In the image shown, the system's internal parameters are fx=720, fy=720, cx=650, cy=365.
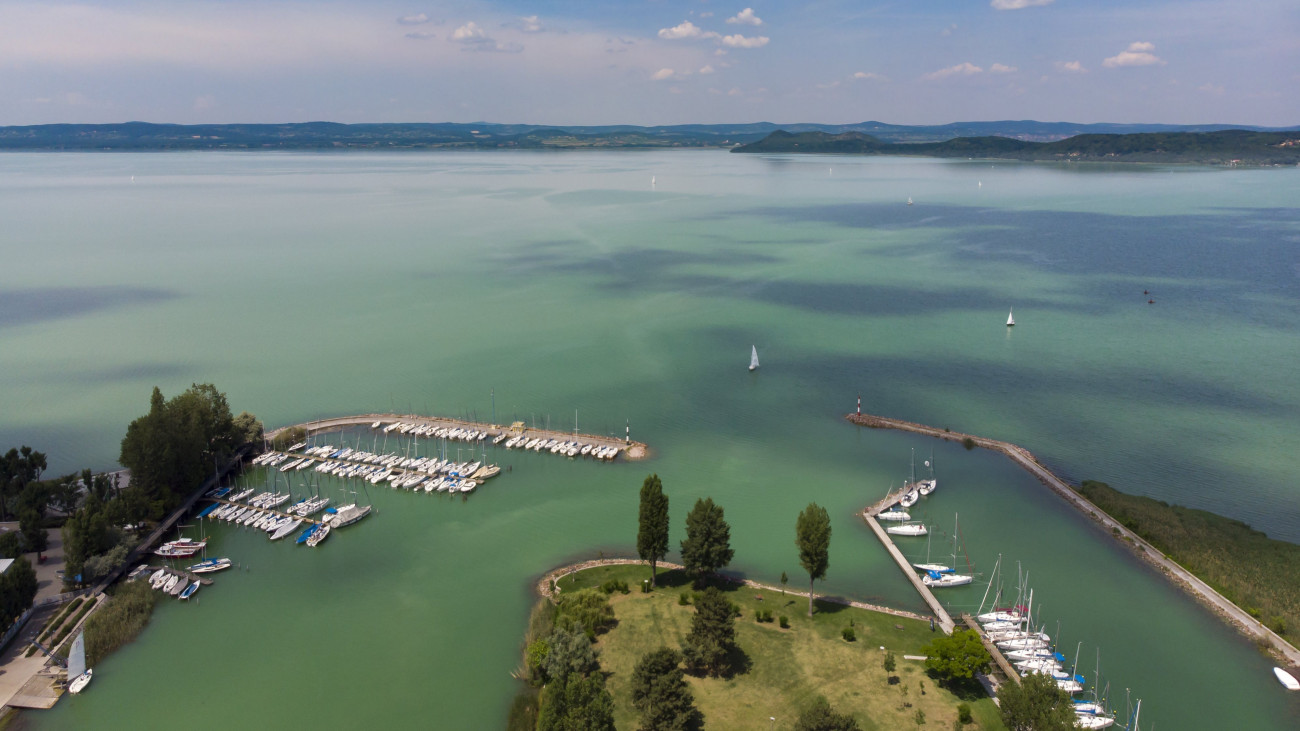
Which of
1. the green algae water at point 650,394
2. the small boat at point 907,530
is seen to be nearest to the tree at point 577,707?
the green algae water at point 650,394

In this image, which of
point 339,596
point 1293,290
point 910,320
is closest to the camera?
point 339,596

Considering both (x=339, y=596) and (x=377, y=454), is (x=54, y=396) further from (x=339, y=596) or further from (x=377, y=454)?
(x=339, y=596)

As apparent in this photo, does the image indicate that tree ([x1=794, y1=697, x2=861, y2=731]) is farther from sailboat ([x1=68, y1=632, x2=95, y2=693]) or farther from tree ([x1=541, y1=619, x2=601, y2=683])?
sailboat ([x1=68, y1=632, x2=95, y2=693])

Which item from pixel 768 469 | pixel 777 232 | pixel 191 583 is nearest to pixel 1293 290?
pixel 777 232

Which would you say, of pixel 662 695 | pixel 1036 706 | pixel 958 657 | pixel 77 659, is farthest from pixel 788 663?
pixel 77 659

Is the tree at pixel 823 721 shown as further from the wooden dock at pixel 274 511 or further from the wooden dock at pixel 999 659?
the wooden dock at pixel 274 511

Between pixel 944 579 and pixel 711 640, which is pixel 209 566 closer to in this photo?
pixel 711 640
